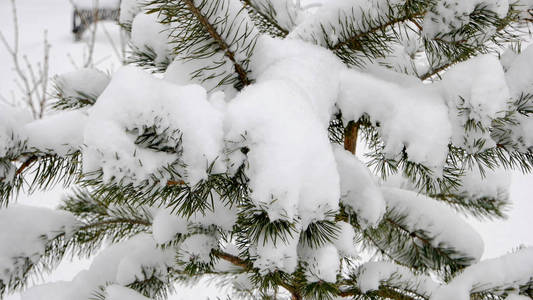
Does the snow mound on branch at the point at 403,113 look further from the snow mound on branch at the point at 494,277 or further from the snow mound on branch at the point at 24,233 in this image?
the snow mound on branch at the point at 24,233

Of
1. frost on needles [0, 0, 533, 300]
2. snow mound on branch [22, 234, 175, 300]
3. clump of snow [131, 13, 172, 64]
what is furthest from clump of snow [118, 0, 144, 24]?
snow mound on branch [22, 234, 175, 300]

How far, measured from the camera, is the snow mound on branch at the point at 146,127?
0.32 m

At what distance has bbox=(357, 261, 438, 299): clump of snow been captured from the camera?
64cm

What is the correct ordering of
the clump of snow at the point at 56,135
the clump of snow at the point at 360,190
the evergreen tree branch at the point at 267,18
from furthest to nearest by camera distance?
1. the evergreen tree branch at the point at 267,18
2. the clump of snow at the point at 360,190
3. the clump of snow at the point at 56,135

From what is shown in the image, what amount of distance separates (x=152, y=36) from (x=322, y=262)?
43cm

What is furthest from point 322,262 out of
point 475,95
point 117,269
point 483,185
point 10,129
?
point 483,185

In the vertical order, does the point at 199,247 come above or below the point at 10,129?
below

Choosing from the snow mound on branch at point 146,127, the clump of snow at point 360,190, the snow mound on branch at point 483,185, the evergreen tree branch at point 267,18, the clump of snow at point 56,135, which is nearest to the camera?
the snow mound on branch at point 146,127

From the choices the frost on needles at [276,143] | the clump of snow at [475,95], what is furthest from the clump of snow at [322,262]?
the clump of snow at [475,95]

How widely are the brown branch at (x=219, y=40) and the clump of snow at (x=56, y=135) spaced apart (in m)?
0.20

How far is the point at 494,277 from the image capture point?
60cm

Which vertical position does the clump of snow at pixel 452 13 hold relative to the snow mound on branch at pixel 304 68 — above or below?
above

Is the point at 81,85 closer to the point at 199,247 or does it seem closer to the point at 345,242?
the point at 199,247

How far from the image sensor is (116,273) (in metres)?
0.76
